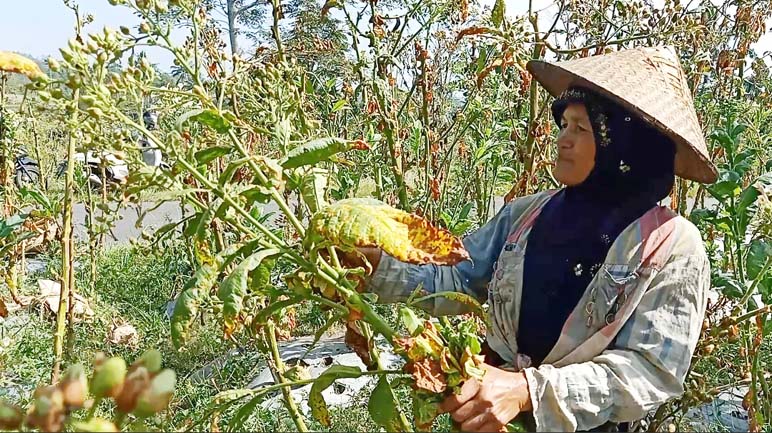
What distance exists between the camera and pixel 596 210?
4.53 feet

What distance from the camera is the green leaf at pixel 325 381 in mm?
1188

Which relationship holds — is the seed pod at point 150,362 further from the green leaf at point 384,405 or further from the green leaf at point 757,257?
the green leaf at point 757,257

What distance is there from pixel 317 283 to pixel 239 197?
165mm

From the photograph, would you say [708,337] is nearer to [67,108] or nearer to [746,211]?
[746,211]

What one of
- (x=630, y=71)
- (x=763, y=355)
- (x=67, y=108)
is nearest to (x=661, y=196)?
(x=630, y=71)

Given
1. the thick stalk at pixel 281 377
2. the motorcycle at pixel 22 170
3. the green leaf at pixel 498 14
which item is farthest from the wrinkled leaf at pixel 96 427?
the motorcycle at pixel 22 170

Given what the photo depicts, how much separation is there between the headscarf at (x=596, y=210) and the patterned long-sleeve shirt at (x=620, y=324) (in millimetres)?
25

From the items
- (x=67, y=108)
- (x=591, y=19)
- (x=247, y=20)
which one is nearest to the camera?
(x=67, y=108)

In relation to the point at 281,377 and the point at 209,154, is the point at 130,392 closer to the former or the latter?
the point at 209,154

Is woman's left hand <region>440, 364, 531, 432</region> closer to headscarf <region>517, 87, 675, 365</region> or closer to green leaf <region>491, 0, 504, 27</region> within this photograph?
headscarf <region>517, 87, 675, 365</region>

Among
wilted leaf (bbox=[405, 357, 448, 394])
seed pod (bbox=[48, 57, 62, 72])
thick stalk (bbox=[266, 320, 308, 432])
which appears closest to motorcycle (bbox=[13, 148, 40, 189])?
thick stalk (bbox=[266, 320, 308, 432])

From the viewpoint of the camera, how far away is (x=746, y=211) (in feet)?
6.30

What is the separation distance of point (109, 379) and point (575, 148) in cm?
106

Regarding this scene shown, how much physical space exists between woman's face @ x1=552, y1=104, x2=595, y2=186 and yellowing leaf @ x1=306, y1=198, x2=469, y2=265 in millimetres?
402
